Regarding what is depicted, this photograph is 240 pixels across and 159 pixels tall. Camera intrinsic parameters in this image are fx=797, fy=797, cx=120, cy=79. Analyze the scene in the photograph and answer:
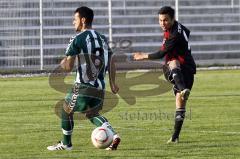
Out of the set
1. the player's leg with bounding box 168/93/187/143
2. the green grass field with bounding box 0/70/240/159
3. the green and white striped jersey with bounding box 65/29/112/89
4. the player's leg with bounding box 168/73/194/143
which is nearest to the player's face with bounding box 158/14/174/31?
the player's leg with bounding box 168/73/194/143

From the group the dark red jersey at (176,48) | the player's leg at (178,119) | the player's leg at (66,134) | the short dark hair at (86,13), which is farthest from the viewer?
the dark red jersey at (176,48)

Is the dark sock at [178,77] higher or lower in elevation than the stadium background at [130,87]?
higher

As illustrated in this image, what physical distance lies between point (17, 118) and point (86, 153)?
494 cm

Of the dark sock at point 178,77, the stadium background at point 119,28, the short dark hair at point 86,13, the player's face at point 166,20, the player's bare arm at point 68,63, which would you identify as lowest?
the stadium background at point 119,28

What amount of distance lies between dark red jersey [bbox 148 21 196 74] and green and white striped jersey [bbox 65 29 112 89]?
1.02 m

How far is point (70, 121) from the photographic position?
33.0 feet

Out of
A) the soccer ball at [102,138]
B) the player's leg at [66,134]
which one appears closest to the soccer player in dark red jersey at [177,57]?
the soccer ball at [102,138]

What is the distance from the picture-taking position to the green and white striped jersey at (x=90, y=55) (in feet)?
32.3

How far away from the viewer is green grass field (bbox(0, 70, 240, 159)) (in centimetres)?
970

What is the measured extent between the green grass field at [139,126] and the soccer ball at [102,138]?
0.31 ft

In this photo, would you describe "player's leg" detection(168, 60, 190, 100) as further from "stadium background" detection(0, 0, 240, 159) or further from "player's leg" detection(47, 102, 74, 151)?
"player's leg" detection(47, 102, 74, 151)

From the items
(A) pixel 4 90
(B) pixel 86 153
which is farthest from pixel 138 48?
(B) pixel 86 153

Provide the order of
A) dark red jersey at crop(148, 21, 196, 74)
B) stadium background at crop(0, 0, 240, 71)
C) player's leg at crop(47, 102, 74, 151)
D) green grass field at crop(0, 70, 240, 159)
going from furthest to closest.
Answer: stadium background at crop(0, 0, 240, 71), dark red jersey at crop(148, 21, 196, 74), player's leg at crop(47, 102, 74, 151), green grass field at crop(0, 70, 240, 159)

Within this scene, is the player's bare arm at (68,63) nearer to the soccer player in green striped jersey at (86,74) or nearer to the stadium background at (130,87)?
the soccer player in green striped jersey at (86,74)
